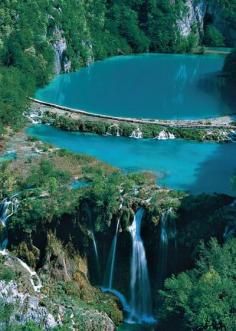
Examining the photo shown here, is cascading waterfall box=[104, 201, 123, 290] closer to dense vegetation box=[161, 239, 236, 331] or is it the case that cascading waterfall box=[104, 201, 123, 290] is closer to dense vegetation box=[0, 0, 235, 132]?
dense vegetation box=[161, 239, 236, 331]

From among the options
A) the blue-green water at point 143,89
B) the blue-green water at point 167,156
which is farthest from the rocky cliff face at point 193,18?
the blue-green water at point 167,156

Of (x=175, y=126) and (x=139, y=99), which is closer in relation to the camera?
(x=175, y=126)

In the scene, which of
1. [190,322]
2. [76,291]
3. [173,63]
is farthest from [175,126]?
[173,63]

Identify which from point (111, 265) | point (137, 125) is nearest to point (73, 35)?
point (137, 125)

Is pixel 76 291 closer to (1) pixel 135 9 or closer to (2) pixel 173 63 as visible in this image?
(2) pixel 173 63

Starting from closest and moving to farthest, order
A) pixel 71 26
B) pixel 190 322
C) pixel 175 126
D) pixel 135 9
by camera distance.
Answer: pixel 190 322, pixel 175 126, pixel 71 26, pixel 135 9
